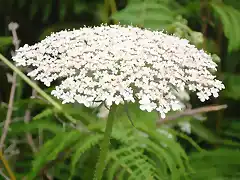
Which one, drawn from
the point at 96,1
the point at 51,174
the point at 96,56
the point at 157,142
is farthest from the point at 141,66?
the point at 96,1

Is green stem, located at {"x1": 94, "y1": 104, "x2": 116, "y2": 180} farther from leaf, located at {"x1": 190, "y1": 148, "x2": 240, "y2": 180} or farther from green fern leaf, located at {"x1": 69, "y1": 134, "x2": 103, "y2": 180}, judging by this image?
leaf, located at {"x1": 190, "y1": 148, "x2": 240, "y2": 180}

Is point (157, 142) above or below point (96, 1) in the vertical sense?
below

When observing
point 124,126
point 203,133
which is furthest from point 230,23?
point 124,126

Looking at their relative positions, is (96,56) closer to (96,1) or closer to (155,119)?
(155,119)

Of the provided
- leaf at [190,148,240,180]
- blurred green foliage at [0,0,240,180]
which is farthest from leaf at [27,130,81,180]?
leaf at [190,148,240,180]

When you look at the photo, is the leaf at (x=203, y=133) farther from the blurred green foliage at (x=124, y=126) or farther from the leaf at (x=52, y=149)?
the leaf at (x=52, y=149)

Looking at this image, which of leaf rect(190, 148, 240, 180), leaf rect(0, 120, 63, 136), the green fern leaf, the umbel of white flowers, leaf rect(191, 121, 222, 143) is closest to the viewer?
the umbel of white flowers

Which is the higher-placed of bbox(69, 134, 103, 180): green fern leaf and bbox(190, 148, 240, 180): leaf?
bbox(69, 134, 103, 180): green fern leaf

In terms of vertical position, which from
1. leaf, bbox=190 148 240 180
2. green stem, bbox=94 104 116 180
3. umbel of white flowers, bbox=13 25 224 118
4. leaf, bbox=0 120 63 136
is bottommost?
leaf, bbox=190 148 240 180
